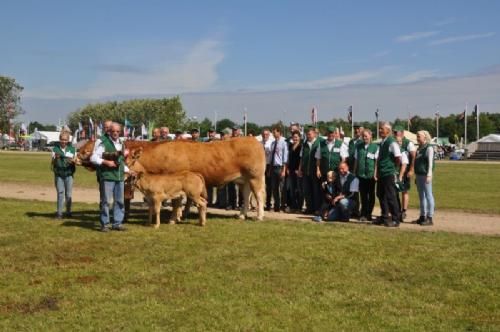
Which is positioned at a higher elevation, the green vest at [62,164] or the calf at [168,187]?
the green vest at [62,164]

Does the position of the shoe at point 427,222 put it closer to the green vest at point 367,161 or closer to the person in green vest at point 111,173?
the green vest at point 367,161

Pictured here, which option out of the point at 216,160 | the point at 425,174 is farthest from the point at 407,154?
the point at 216,160

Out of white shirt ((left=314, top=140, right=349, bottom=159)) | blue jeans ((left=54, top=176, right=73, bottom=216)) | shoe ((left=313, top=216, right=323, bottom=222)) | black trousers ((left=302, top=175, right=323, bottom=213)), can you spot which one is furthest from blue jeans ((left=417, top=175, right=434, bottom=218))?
blue jeans ((left=54, top=176, right=73, bottom=216))

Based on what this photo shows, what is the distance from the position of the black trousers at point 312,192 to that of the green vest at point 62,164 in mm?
5544

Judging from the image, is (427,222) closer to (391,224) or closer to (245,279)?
(391,224)

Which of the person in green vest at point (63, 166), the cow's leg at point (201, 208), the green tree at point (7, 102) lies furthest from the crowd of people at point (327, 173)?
the green tree at point (7, 102)

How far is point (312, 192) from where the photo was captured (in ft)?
47.8

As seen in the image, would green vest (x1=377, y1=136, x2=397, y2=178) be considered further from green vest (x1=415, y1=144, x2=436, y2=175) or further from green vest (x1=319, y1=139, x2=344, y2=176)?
green vest (x1=319, y1=139, x2=344, y2=176)

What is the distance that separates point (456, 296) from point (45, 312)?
15.8ft

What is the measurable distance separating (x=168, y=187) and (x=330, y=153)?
423 cm

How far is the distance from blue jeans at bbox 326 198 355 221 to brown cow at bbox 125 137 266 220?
5.31 feet

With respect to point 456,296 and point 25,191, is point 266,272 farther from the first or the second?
point 25,191

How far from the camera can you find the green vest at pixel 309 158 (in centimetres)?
1423

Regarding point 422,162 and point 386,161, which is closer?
point 386,161
